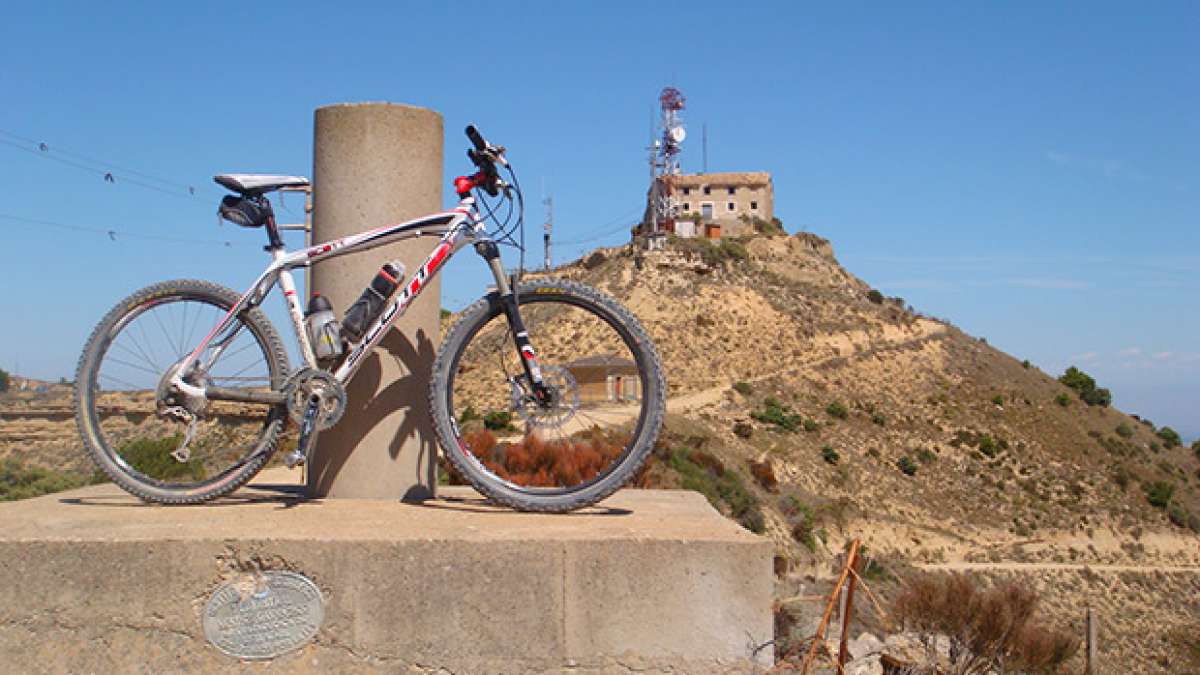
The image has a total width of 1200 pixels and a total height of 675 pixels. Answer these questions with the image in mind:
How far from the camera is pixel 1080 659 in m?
22.9

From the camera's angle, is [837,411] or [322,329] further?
[837,411]

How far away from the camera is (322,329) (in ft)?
17.2

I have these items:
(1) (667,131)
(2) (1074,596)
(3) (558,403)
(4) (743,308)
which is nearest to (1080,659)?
(2) (1074,596)

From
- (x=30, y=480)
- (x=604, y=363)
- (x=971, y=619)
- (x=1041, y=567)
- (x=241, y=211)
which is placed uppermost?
(x=241, y=211)

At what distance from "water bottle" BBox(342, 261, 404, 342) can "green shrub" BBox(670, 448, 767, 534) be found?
72.4 feet

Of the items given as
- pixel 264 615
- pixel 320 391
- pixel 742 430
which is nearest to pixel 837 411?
pixel 742 430

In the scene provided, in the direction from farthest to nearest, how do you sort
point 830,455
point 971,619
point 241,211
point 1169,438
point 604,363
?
1. point 1169,438
2. point 830,455
3. point 971,619
4. point 604,363
5. point 241,211

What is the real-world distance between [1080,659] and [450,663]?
22200 mm

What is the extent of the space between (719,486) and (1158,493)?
104 feet

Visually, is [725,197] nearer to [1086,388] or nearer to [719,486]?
[1086,388]

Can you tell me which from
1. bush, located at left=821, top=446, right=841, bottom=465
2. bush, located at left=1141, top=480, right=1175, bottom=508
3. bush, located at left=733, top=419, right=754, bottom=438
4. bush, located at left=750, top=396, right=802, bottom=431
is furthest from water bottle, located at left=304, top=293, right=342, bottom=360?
bush, located at left=1141, top=480, right=1175, bottom=508

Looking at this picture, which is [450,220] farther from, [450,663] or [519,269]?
[450,663]

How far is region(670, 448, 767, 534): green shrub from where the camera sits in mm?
29984

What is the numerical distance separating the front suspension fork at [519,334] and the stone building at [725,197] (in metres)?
82.0
